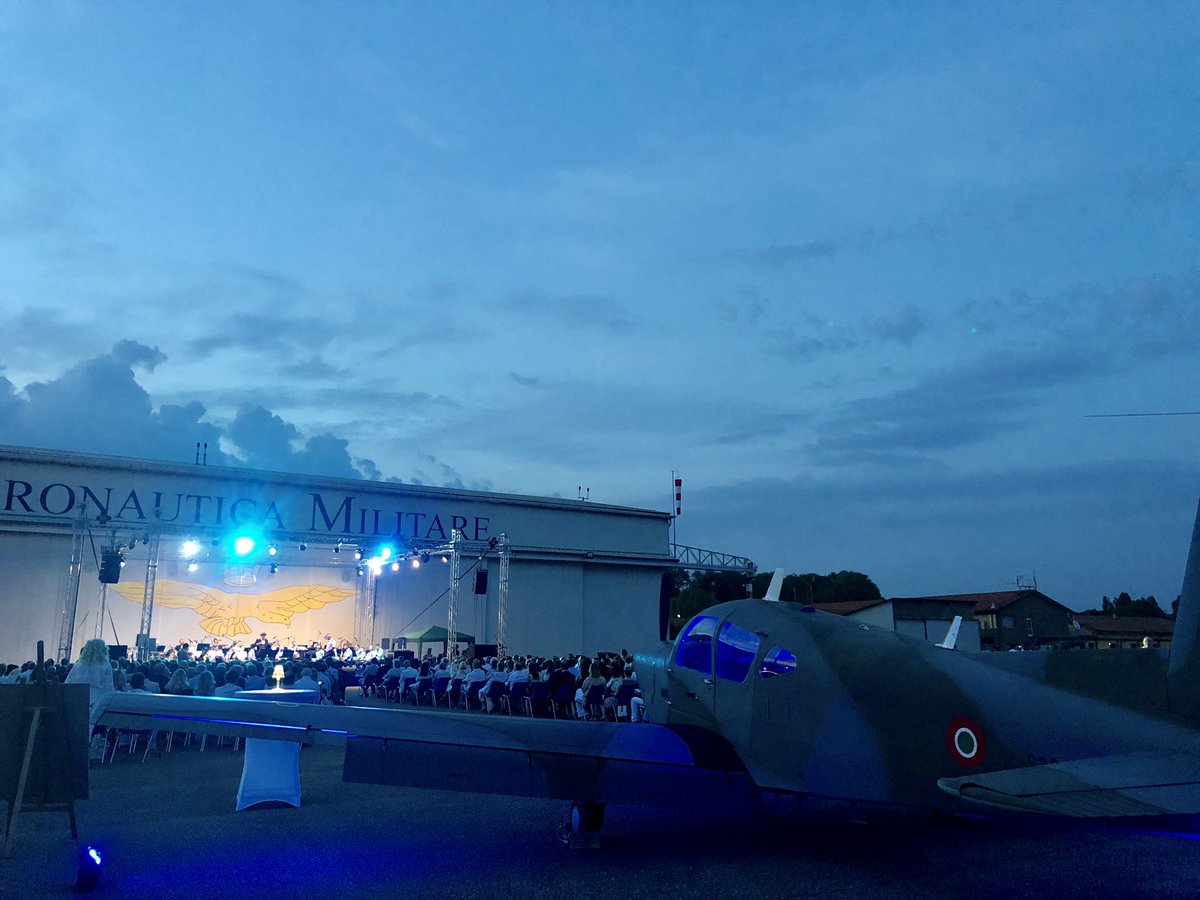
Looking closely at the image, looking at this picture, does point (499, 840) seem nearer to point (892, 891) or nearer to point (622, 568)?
point (892, 891)

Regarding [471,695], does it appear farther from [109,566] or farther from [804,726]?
[804,726]

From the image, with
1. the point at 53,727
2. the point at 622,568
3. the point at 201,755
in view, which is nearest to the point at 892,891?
the point at 53,727

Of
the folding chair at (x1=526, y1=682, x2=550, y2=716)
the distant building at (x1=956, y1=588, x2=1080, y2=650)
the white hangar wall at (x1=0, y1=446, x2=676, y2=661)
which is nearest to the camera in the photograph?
the folding chair at (x1=526, y1=682, x2=550, y2=716)

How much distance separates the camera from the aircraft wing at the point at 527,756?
6.66 m

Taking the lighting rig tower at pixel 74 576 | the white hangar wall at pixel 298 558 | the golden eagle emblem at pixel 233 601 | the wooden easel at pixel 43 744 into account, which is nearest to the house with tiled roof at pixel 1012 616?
the white hangar wall at pixel 298 558

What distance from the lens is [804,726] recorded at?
21.7ft

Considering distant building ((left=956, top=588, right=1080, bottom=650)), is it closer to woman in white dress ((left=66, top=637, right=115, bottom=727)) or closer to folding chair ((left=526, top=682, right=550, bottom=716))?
folding chair ((left=526, top=682, right=550, bottom=716))

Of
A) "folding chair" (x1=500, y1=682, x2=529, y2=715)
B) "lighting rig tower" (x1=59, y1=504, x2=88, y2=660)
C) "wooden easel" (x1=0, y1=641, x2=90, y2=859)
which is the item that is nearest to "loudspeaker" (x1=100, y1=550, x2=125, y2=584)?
"lighting rig tower" (x1=59, y1=504, x2=88, y2=660)

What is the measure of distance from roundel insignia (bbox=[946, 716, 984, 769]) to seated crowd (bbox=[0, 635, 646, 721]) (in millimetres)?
7472

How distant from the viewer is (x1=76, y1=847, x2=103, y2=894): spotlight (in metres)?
5.88

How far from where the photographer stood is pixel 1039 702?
6035 millimetres

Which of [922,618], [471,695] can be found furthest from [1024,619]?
[471,695]

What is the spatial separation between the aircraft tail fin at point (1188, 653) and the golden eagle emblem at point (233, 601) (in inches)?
1292

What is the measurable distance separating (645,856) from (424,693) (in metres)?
15.7
